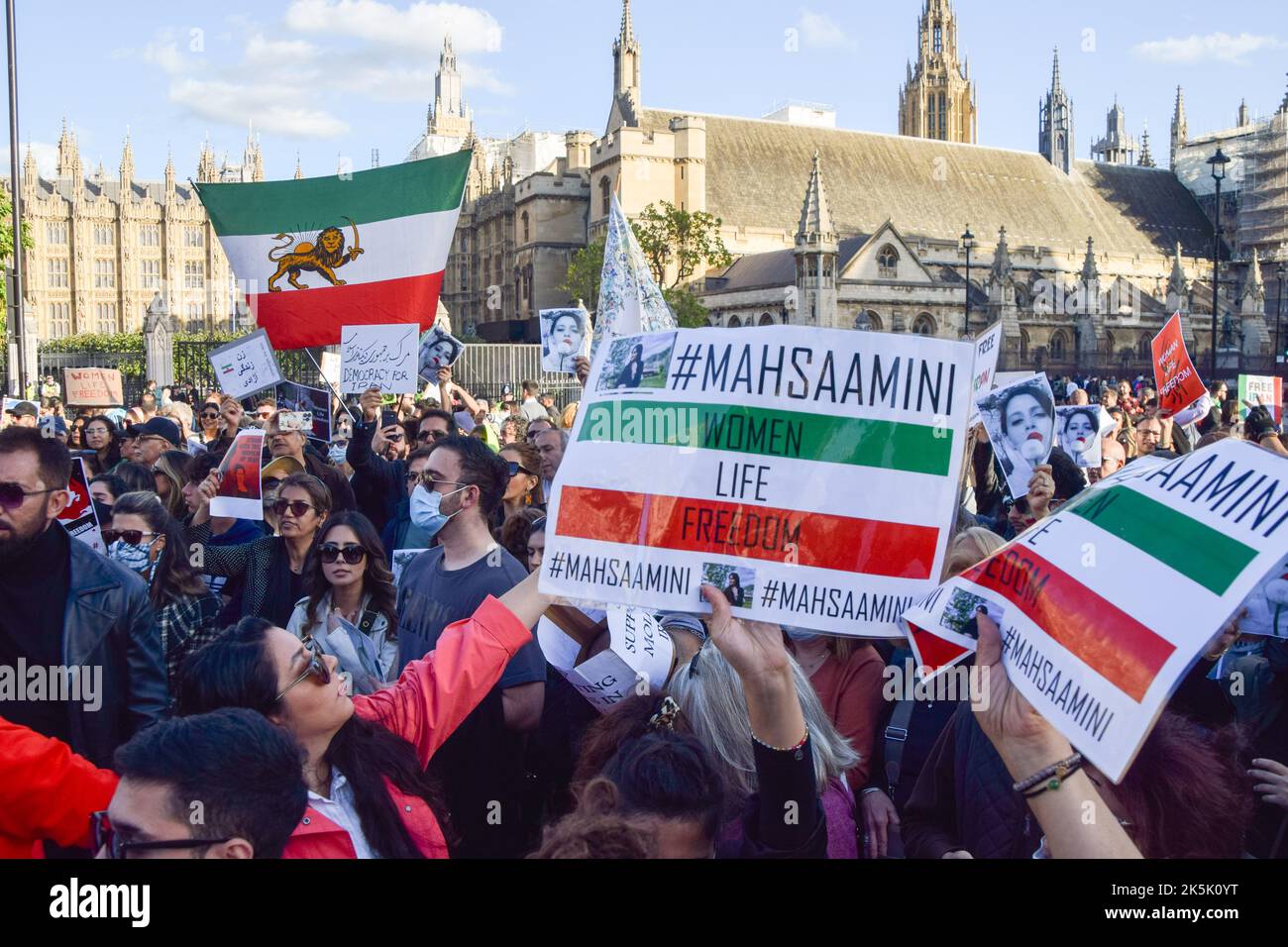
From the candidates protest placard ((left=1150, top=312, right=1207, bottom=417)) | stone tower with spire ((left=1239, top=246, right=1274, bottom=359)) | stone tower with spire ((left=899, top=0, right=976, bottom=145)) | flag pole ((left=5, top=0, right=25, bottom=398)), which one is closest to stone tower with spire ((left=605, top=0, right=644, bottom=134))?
stone tower with spire ((left=899, top=0, right=976, bottom=145))

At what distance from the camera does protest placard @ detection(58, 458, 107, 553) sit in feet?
16.3

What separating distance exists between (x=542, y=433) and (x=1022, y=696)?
216 inches

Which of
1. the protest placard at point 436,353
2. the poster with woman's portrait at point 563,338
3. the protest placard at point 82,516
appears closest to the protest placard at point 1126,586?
the protest placard at point 82,516

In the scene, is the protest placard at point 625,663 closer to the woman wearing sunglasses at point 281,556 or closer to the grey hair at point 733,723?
the grey hair at point 733,723

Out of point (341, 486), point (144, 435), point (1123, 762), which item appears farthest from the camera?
point (144, 435)

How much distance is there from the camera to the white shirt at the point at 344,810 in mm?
2594

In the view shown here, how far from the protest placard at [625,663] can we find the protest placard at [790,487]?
90 centimetres

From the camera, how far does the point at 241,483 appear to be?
5914 millimetres

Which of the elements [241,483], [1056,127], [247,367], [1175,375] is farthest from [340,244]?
[1056,127]

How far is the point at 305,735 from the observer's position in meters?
2.69

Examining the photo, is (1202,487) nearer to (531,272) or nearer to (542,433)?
(542,433)

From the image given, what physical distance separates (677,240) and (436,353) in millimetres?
48788

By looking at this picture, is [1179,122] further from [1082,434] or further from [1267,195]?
[1082,434]

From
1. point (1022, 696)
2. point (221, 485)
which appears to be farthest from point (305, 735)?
point (221, 485)
